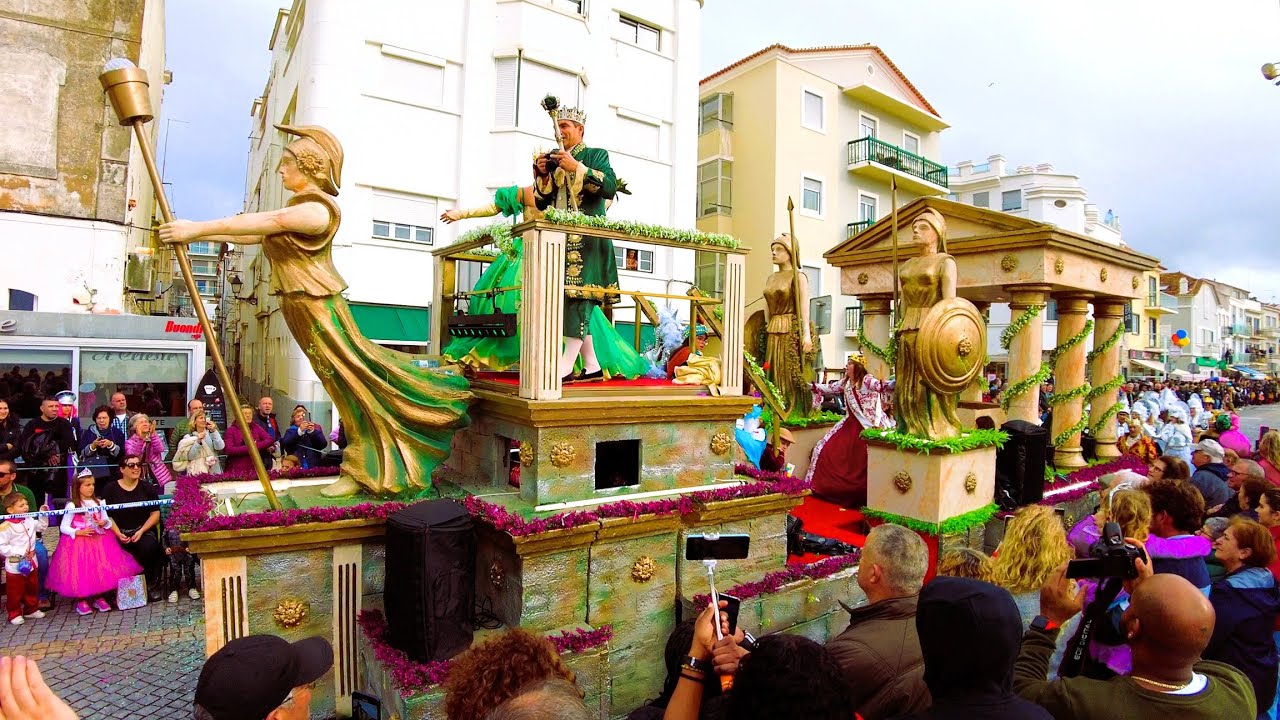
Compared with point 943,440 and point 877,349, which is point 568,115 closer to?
point 943,440

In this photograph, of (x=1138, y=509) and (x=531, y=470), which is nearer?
(x=1138, y=509)

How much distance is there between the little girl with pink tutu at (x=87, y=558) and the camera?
641 cm

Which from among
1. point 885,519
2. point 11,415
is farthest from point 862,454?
point 11,415

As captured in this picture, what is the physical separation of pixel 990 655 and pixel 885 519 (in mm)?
5694

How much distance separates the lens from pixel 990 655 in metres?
2.18

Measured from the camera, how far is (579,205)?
17.6ft

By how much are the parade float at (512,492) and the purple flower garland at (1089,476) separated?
4.93 meters

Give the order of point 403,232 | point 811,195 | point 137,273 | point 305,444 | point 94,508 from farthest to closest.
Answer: point 811,195
point 137,273
point 403,232
point 305,444
point 94,508

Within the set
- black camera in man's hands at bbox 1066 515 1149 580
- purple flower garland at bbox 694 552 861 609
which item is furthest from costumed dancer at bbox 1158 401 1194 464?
black camera in man's hands at bbox 1066 515 1149 580

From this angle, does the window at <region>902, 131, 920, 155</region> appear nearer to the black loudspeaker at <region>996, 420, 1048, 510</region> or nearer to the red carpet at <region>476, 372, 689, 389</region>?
the black loudspeaker at <region>996, 420, 1048, 510</region>

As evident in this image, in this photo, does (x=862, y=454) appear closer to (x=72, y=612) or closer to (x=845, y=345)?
(x=72, y=612)

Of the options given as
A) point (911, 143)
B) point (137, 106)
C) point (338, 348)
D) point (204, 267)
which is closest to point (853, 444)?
point (338, 348)

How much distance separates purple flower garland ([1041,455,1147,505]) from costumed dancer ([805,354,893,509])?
86.8 inches

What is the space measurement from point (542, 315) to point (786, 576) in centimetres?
268
